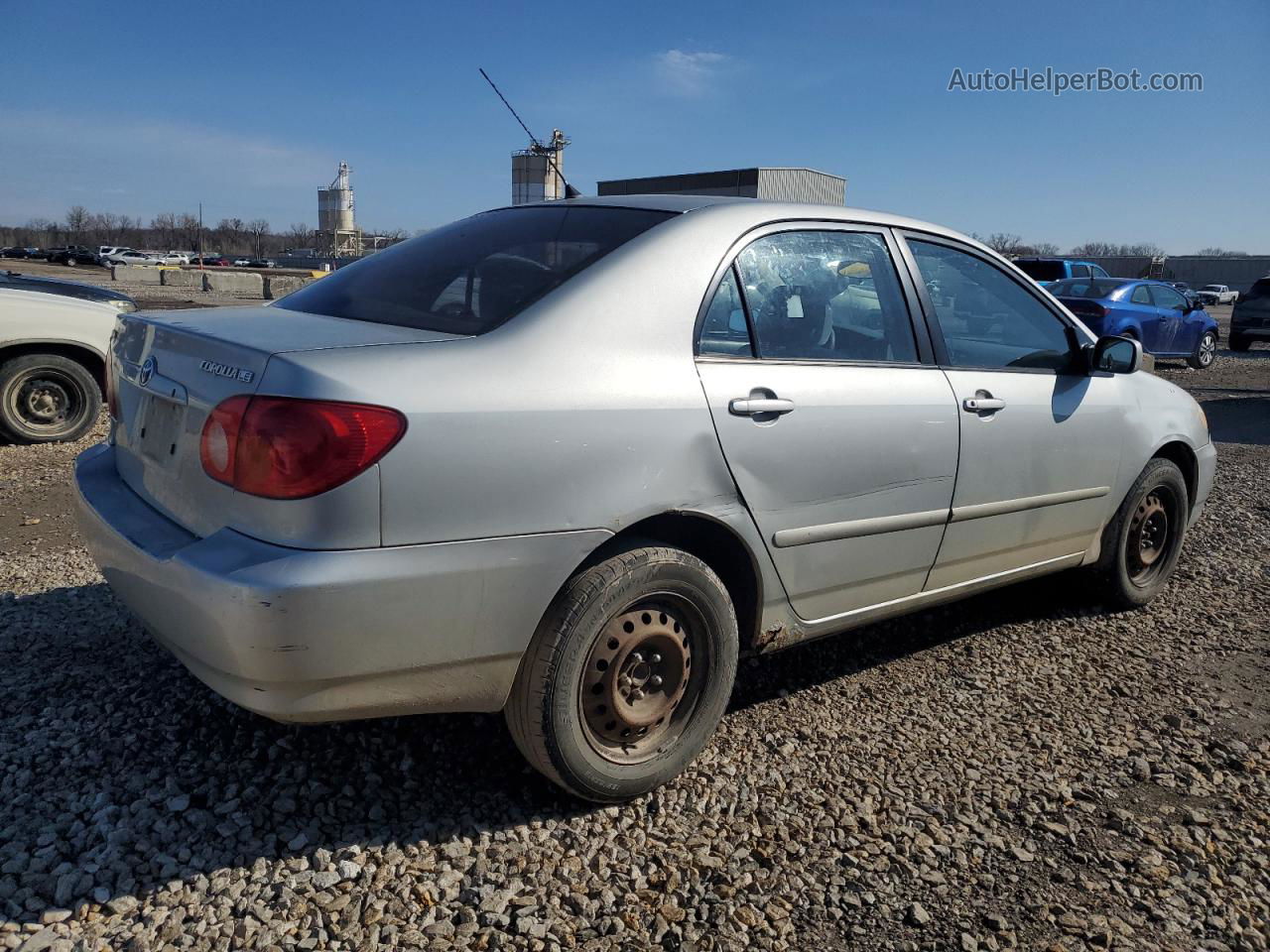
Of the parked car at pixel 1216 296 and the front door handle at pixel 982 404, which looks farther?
the parked car at pixel 1216 296

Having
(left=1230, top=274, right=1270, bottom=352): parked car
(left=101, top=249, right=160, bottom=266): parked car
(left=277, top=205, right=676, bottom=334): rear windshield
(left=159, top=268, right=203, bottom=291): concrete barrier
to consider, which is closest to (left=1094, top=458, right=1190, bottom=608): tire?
(left=277, top=205, right=676, bottom=334): rear windshield

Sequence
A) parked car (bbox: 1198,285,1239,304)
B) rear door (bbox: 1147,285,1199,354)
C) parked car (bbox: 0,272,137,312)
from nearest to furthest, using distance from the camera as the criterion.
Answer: parked car (bbox: 0,272,137,312) < rear door (bbox: 1147,285,1199,354) < parked car (bbox: 1198,285,1239,304)

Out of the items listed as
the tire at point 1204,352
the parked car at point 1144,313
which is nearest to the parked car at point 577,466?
the parked car at point 1144,313

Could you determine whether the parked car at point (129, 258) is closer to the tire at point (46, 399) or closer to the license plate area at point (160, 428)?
the tire at point (46, 399)

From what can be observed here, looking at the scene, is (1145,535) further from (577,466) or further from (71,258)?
(71,258)

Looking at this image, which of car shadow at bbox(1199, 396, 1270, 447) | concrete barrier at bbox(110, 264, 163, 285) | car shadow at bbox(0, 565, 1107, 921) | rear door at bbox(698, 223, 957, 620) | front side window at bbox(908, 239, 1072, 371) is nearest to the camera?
car shadow at bbox(0, 565, 1107, 921)

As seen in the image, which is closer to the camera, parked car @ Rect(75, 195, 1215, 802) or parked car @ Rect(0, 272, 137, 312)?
parked car @ Rect(75, 195, 1215, 802)

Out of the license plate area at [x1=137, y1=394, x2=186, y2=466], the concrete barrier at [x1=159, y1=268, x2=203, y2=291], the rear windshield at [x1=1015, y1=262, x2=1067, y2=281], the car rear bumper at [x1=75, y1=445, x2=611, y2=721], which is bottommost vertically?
the car rear bumper at [x1=75, y1=445, x2=611, y2=721]

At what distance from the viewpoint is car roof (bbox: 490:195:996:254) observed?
3.03m

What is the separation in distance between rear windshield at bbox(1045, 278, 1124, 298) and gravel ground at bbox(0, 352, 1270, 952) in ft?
43.0

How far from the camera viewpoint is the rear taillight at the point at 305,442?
212 centimetres

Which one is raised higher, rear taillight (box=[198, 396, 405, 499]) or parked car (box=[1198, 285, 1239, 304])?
parked car (box=[1198, 285, 1239, 304])

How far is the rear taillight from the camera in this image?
83.5 inches

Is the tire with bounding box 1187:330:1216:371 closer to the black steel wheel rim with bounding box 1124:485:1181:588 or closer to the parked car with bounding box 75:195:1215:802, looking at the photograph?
the black steel wheel rim with bounding box 1124:485:1181:588
